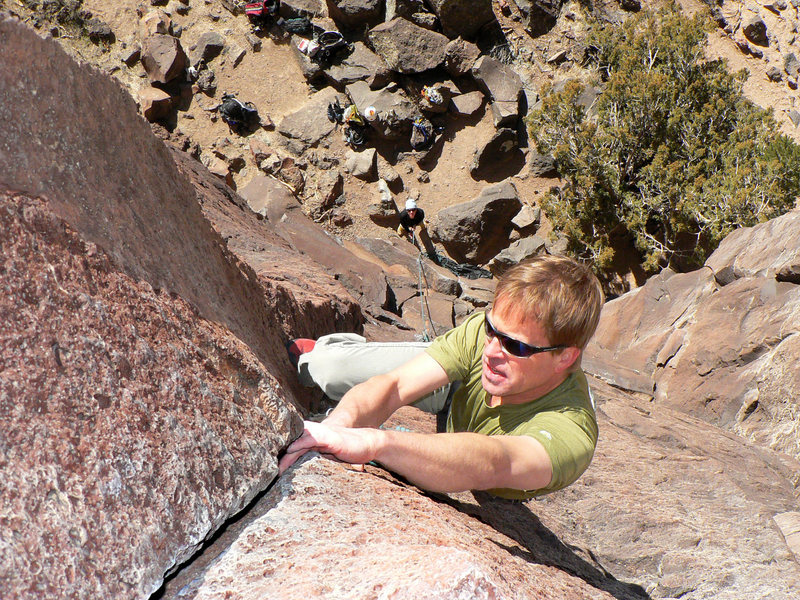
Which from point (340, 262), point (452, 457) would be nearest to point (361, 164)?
point (340, 262)

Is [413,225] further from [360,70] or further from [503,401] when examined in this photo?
[503,401]

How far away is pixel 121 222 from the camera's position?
201 cm

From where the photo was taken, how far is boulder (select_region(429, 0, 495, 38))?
17047mm

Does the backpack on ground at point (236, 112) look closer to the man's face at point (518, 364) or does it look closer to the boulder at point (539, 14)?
the boulder at point (539, 14)

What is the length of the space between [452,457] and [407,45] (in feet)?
54.4

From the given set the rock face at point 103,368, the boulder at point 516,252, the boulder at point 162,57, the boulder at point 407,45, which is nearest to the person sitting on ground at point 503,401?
the rock face at point 103,368

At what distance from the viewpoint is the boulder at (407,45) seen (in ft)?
55.4

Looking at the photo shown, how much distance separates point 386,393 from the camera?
8.29 feet

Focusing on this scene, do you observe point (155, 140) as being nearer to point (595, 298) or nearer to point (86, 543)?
point (86, 543)

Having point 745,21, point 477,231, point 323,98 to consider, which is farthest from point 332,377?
point 745,21

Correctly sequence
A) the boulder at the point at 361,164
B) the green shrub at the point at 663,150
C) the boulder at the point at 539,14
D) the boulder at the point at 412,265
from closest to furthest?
the boulder at the point at 412,265, the green shrub at the point at 663,150, the boulder at the point at 361,164, the boulder at the point at 539,14

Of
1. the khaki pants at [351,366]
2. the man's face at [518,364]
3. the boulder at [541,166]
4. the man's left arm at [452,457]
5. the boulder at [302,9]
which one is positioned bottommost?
the boulder at [541,166]

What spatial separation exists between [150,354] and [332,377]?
1.32m

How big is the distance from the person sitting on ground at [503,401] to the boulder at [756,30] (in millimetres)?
19521
